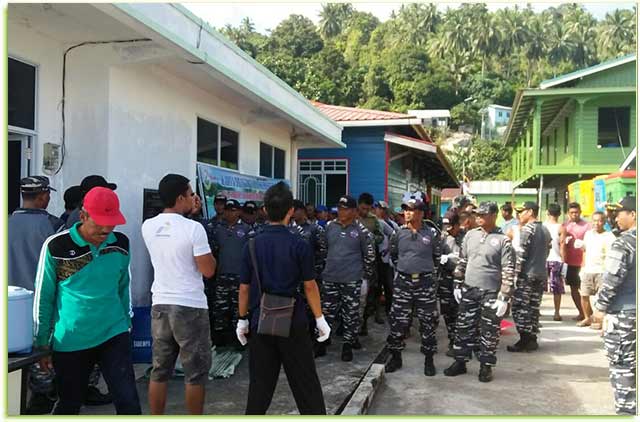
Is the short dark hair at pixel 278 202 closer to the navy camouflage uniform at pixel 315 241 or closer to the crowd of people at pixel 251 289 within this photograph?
the crowd of people at pixel 251 289

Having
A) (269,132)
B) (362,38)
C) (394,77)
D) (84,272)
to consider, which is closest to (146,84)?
(84,272)

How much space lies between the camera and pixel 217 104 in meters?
8.05

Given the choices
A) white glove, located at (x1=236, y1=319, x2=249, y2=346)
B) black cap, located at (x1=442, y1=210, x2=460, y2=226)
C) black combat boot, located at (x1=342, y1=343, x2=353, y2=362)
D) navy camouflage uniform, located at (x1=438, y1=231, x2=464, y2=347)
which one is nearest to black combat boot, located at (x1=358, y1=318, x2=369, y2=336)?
navy camouflage uniform, located at (x1=438, y1=231, x2=464, y2=347)

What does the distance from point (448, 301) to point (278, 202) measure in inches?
156

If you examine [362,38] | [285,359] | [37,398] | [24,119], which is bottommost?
[37,398]

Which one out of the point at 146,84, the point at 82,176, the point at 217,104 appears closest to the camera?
the point at 82,176

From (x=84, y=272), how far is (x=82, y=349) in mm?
449

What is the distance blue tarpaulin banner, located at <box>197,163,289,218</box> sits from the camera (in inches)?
294

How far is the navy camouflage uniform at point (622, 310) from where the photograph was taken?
4.29 meters

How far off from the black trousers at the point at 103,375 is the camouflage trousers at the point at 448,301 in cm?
451

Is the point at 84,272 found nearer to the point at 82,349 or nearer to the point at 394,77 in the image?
the point at 82,349

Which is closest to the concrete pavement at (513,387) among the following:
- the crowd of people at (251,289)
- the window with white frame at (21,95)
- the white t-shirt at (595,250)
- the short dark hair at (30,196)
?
the crowd of people at (251,289)

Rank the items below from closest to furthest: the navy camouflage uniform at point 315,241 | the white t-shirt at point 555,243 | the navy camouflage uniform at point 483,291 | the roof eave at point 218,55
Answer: the roof eave at point 218,55, the navy camouflage uniform at point 483,291, the navy camouflage uniform at point 315,241, the white t-shirt at point 555,243

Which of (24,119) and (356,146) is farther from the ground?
(356,146)
